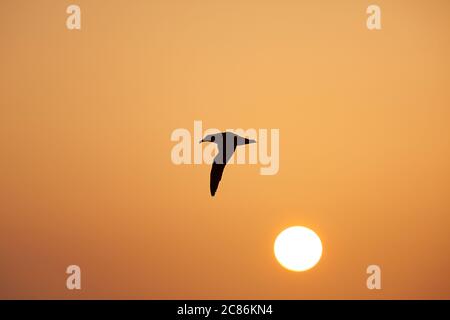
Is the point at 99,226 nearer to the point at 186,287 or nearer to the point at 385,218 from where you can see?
the point at 186,287

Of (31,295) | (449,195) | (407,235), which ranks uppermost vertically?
(449,195)

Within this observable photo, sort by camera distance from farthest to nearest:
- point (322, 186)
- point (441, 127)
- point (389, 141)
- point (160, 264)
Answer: point (160, 264) < point (322, 186) < point (389, 141) < point (441, 127)

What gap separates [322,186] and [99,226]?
431 inches

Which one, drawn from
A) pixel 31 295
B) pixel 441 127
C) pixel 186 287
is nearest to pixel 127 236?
pixel 186 287

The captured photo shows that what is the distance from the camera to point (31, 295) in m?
31.4

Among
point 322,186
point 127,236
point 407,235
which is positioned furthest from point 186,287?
point 407,235

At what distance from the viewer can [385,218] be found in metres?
28.0

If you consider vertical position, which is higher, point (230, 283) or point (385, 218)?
point (385, 218)

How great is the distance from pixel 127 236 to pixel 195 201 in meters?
4.59

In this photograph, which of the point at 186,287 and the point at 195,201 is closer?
the point at 195,201

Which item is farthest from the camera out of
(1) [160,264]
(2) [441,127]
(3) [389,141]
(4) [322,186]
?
(1) [160,264]

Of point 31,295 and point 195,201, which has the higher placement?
point 195,201

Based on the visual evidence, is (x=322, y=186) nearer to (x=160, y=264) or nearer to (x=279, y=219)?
(x=279, y=219)

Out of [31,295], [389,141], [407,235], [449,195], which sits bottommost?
[31,295]
